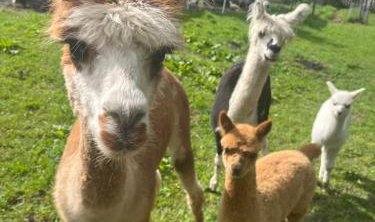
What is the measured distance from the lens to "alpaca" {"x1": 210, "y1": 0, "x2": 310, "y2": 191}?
18.5 feet

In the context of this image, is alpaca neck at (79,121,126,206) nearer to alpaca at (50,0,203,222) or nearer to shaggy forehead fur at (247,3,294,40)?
alpaca at (50,0,203,222)

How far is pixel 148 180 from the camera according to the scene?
3104mm

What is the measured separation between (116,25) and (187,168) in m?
2.58

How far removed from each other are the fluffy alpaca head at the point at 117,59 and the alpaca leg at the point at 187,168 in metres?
2.06

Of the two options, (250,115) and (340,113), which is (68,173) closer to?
(250,115)

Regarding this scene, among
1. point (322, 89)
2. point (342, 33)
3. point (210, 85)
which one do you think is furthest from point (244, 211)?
point (342, 33)

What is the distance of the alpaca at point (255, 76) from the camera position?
221 inches

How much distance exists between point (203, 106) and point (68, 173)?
16.3ft

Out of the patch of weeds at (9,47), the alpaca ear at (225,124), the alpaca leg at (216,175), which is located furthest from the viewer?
the patch of weeds at (9,47)

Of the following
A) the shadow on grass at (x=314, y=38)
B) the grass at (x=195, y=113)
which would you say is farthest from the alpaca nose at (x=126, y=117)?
the shadow on grass at (x=314, y=38)

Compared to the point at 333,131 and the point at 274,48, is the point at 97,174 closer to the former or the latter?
the point at 274,48

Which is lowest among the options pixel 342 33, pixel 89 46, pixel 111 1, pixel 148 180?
pixel 342 33

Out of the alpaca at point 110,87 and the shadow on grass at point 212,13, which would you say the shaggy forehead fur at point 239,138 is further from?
the shadow on grass at point 212,13

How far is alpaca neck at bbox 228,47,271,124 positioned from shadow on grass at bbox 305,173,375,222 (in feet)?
4.03
